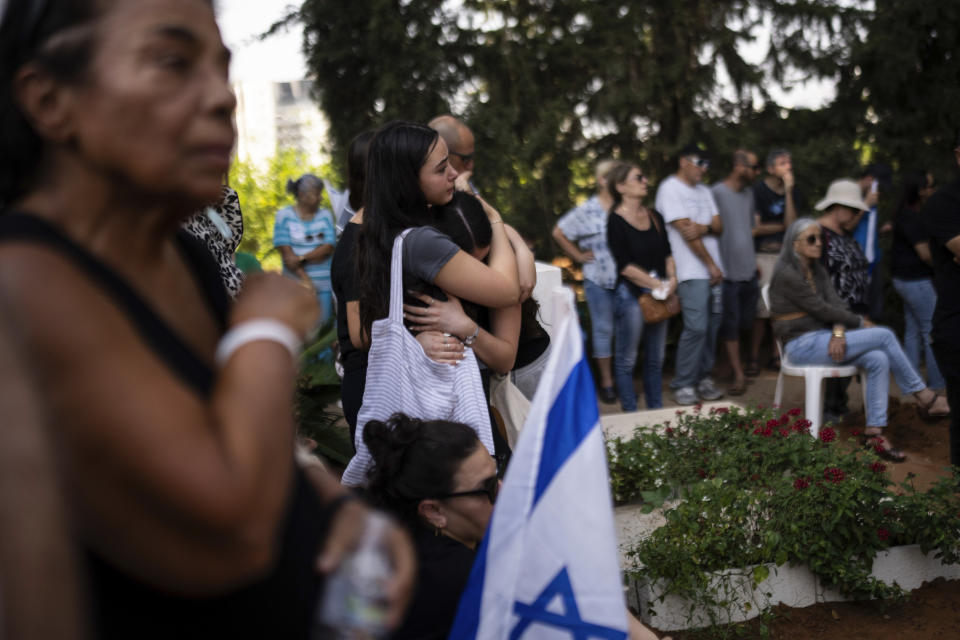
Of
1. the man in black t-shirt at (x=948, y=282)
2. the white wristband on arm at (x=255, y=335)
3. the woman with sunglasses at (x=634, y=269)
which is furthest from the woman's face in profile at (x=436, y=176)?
the woman with sunglasses at (x=634, y=269)

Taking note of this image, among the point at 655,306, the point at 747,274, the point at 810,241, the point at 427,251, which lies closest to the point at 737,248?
Result: the point at 747,274

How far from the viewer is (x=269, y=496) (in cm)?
99

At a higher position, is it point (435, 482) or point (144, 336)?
point (144, 336)

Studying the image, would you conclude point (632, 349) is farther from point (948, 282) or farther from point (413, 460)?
point (413, 460)

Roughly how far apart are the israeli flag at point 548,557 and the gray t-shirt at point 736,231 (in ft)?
22.5

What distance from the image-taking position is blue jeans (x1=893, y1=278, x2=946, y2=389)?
7.65m

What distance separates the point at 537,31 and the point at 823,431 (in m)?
6.60

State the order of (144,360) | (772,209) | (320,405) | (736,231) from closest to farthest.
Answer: (144,360) → (320,405) → (736,231) → (772,209)

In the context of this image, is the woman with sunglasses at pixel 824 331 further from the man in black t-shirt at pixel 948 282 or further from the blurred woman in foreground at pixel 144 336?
the blurred woman in foreground at pixel 144 336

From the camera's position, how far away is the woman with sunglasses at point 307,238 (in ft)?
27.1

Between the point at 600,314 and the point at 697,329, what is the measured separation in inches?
34.1

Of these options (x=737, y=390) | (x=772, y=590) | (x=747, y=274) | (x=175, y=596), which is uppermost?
(x=175, y=596)

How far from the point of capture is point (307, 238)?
8336mm

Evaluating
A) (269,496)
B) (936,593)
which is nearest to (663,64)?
(936,593)
